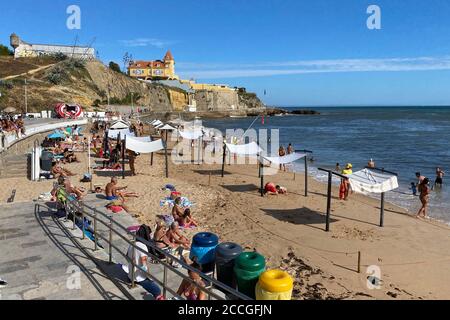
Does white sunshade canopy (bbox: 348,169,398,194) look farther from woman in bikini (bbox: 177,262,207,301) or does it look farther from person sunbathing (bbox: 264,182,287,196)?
woman in bikini (bbox: 177,262,207,301)

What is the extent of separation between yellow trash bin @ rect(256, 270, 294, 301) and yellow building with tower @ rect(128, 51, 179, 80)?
115 meters

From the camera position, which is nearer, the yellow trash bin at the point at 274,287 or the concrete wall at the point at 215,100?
the yellow trash bin at the point at 274,287

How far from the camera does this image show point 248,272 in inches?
212

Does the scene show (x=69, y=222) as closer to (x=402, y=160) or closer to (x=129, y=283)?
(x=129, y=283)

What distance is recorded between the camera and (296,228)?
446 inches

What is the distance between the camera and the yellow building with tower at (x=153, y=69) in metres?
115

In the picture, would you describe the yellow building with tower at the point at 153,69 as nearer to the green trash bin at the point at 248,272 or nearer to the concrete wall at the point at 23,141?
the concrete wall at the point at 23,141

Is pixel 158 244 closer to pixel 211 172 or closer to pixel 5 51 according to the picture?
pixel 211 172

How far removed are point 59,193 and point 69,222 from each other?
3.02ft

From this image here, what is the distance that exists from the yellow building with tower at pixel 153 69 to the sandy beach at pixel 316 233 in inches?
4003

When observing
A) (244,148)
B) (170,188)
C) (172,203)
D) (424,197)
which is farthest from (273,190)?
(424,197)

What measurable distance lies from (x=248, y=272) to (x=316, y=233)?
6.06 m

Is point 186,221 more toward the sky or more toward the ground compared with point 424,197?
more toward the ground

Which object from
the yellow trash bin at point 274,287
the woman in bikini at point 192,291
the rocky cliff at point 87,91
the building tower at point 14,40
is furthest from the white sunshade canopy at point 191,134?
the building tower at point 14,40
